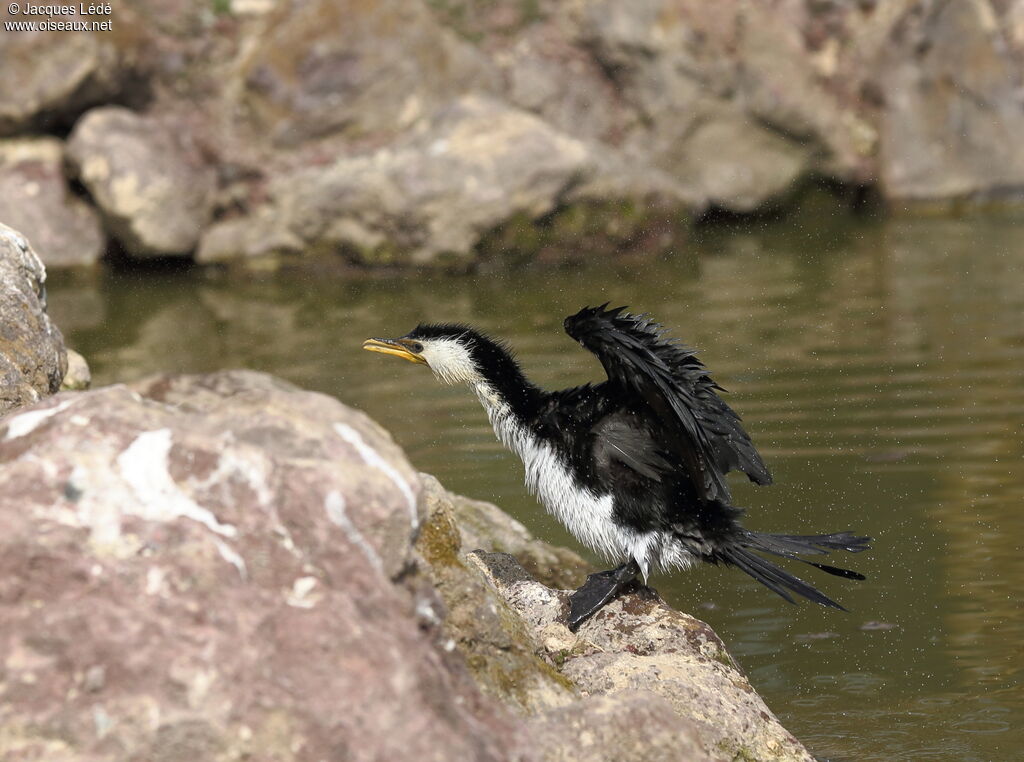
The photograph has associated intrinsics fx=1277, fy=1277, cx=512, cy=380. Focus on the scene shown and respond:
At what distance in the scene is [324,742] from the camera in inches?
99.4

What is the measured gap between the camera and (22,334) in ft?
15.5

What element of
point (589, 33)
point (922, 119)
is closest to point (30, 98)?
point (589, 33)

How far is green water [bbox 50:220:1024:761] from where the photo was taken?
4.81 meters

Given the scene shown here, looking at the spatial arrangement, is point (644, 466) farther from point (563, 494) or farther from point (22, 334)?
point (22, 334)

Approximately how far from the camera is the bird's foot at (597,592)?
4273 millimetres

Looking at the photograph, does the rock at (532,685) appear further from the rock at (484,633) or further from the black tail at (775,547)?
the black tail at (775,547)

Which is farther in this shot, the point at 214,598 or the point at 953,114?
the point at 953,114

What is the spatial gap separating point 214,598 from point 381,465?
478 mm

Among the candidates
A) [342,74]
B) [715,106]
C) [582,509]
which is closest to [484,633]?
[582,509]

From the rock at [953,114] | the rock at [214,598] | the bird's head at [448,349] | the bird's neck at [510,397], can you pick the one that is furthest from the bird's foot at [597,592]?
the rock at [953,114]

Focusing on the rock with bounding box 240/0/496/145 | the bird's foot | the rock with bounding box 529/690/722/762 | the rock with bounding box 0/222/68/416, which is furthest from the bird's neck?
the rock with bounding box 240/0/496/145

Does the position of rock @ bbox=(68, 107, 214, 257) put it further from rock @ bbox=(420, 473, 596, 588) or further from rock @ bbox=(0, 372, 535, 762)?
rock @ bbox=(0, 372, 535, 762)

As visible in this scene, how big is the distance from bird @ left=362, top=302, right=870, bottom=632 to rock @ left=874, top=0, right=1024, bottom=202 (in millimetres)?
12221

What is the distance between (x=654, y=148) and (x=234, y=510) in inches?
524
